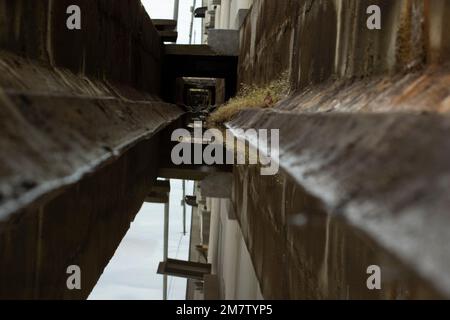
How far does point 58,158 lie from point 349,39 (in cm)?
286

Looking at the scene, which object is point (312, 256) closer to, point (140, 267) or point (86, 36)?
point (140, 267)

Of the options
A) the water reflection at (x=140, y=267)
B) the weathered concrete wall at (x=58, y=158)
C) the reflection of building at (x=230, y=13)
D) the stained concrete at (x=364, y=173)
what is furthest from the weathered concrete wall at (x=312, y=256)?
the reflection of building at (x=230, y=13)

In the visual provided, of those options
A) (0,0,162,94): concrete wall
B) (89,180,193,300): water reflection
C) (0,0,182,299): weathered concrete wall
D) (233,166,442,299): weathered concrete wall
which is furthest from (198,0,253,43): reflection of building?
(233,166,442,299): weathered concrete wall

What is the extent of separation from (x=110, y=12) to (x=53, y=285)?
23.7 feet

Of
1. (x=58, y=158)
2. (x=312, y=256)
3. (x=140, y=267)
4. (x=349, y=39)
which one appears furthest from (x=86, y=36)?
(x=312, y=256)

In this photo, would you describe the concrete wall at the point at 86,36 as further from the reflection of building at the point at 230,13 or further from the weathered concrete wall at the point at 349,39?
the reflection of building at the point at 230,13

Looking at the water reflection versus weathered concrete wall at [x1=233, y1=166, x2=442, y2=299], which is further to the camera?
the water reflection

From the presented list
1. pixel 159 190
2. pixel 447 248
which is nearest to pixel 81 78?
pixel 159 190

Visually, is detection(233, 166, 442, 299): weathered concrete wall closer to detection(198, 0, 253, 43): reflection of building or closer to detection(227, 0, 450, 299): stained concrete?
detection(227, 0, 450, 299): stained concrete

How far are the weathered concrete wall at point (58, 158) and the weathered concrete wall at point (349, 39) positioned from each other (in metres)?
1.83

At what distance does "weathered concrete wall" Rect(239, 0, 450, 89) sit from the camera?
3697mm

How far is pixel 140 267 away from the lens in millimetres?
2939

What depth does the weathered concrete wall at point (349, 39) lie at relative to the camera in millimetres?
3697

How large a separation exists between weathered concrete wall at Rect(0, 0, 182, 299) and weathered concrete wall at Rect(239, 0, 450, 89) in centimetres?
183
